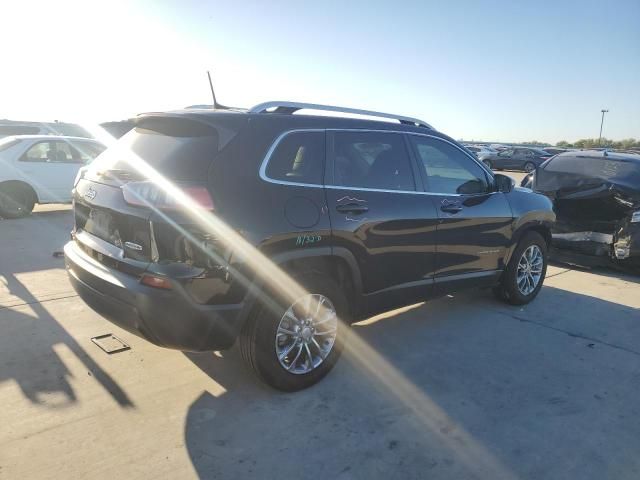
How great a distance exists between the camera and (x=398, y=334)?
4.43 m

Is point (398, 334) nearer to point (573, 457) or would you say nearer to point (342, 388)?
point (342, 388)

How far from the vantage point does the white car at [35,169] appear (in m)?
9.23

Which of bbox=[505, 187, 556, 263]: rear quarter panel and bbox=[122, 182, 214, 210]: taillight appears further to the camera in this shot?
bbox=[505, 187, 556, 263]: rear quarter panel

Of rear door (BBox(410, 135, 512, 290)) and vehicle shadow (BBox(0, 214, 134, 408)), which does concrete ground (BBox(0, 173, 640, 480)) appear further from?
rear door (BBox(410, 135, 512, 290))

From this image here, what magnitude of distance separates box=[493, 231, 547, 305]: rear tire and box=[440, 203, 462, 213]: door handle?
1177mm

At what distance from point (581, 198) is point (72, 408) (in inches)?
267

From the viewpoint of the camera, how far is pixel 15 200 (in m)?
9.31

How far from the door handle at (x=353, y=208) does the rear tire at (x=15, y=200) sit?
8245 millimetres

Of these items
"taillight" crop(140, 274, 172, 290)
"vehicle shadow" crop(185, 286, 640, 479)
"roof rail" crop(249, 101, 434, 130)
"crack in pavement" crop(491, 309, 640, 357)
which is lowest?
"crack in pavement" crop(491, 309, 640, 357)

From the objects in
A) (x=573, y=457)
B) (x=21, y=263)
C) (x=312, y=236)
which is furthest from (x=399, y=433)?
(x=21, y=263)

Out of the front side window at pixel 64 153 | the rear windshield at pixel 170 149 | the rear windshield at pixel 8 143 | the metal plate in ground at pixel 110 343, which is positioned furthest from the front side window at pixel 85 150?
the rear windshield at pixel 170 149

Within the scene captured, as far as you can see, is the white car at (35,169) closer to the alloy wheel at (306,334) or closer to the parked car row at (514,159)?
the alloy wheel at (306,334)

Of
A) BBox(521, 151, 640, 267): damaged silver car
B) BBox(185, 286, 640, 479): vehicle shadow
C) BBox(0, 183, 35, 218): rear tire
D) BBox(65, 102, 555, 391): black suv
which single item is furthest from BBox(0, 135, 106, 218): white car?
BBox(521, 151, 640, 267): damaged silver car

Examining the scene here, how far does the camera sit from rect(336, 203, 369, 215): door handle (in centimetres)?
340
